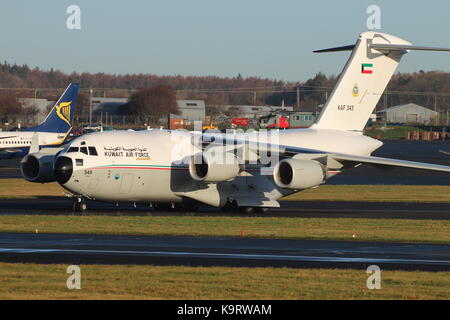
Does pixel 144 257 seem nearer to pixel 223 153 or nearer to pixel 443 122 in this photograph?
pixel 223 153

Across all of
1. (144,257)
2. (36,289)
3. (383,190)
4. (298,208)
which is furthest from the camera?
(383,190)

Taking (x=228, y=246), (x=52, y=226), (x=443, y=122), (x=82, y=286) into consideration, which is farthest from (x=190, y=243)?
(x=443, y=122)

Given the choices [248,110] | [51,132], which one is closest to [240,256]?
[51,132]

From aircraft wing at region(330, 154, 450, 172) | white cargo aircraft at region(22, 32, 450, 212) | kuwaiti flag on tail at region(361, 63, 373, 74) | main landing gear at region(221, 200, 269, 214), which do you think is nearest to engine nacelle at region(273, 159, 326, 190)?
white cargo aircraft at region(22, 32, 450, 212)

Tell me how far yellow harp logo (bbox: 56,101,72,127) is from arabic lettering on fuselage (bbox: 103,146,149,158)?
112ft

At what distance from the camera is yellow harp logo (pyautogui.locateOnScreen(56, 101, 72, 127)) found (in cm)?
6581

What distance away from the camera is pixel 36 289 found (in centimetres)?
1516

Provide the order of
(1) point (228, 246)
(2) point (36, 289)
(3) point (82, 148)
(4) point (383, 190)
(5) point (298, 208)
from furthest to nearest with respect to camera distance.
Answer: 1. (4) point (383, 190)
2. (5) point (298, 208)
3. (3) point (82, 148)
4. (1) point (228, 246)
5. (2) point (36, 289)

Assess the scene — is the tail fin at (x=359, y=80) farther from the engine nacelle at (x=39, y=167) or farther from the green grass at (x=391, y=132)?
the green grass at (x=391, y=132)

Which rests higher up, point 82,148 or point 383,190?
point 82,148

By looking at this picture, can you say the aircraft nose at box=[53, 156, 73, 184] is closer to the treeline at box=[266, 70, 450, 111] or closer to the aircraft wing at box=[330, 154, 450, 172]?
the aircraft wing at box=[330, 154, 450, 172]

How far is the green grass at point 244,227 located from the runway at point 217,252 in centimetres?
125

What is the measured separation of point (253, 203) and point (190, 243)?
10681 mm

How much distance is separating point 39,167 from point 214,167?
681 cm
